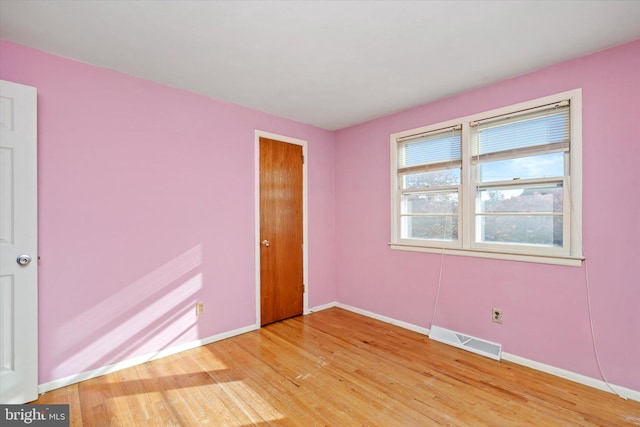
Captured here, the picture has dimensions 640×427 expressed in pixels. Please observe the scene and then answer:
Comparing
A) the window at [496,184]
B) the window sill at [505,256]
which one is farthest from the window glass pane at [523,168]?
the window sill at [505,256]

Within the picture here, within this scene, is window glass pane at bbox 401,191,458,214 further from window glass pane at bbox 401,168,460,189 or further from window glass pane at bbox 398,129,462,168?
window glass pane at bbox 398,129,462,168

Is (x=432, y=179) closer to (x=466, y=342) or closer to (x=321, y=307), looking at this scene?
(x=466, y=342)

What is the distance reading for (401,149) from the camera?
11.7 feet

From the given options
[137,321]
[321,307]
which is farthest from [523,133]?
[137,321]

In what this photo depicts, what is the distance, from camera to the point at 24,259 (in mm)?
2021

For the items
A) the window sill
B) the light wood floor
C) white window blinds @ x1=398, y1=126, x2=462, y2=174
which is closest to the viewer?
the light wood floor

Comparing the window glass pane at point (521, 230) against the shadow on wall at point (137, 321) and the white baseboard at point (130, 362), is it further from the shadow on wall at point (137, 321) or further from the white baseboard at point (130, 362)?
the shadow on wall at point (137, 321)

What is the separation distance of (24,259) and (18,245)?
4.1 inches

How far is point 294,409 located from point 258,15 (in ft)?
8.44

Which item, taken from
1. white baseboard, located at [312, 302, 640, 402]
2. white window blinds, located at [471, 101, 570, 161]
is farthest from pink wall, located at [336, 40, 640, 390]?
white window blinds, located at [471, 101, 570, 161]

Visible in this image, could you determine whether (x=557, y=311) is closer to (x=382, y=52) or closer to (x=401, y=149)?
(x=401, y=149)

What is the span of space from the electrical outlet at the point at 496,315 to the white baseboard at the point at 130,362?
2547 mm

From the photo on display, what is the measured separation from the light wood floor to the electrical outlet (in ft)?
1.24

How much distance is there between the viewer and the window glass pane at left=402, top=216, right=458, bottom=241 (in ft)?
10.3
